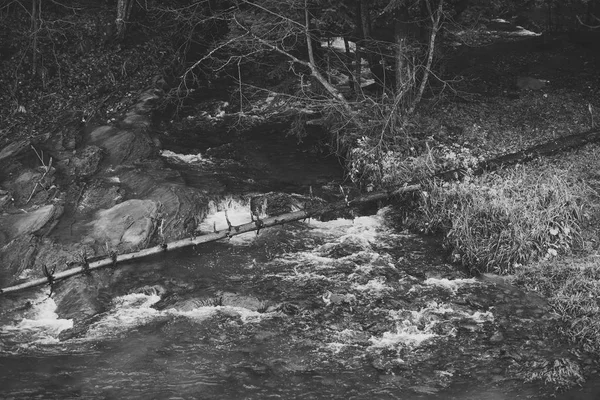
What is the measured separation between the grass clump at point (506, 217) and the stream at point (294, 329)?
408 mm

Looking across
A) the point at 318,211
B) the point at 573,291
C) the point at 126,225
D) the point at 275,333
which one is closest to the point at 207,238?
the point at 126,225

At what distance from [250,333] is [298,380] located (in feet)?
4.33

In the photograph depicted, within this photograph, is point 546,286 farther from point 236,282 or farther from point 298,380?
point 236,282

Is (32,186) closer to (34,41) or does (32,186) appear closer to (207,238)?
(207,238)

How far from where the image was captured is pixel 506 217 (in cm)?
1042

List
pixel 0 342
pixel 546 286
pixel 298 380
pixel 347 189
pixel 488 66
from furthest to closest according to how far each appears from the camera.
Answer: pixel 488 66 < pixel 347 189 < pixel 546 286 < pixel 0 342 < pixel 298 380

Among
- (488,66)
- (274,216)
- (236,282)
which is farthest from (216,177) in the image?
(488,66)

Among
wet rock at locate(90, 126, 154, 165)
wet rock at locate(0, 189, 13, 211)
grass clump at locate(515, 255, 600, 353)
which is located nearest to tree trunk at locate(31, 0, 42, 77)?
wet rock at locate(90, 126, 154, 165)

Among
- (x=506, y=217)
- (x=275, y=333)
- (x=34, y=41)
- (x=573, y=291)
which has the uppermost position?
(x=34, y=41)

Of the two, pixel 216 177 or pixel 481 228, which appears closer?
pixel 481 228

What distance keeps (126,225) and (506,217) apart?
7377 mm

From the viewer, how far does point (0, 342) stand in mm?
8891

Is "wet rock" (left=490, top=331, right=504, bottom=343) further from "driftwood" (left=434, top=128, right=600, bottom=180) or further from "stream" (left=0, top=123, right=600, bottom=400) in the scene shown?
"driftwood" (left=434, top=128, right=600, bottom=180)

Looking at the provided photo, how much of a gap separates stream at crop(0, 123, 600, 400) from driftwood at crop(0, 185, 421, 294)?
23 centimetres
